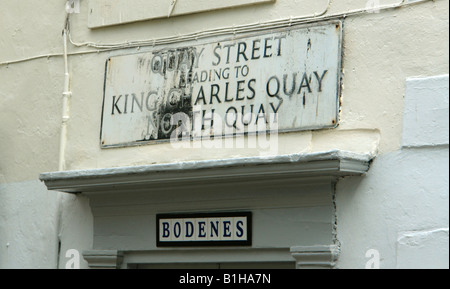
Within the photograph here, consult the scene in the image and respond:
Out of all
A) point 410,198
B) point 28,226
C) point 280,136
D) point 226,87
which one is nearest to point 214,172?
point 280,136

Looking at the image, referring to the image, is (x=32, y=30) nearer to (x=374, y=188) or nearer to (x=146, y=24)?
(x=146, y=24)

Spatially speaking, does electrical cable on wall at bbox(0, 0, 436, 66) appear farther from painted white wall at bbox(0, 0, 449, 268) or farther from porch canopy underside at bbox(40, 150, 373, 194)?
porch canopy underside at bbox(40, 150, 373, 194)

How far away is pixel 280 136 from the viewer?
6219 millimetres

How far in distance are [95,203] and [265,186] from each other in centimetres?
157

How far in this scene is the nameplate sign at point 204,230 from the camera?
6285 mm

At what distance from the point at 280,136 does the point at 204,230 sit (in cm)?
91

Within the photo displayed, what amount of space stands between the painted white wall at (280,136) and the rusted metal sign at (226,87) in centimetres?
11

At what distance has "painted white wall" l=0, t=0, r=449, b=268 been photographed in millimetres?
5648

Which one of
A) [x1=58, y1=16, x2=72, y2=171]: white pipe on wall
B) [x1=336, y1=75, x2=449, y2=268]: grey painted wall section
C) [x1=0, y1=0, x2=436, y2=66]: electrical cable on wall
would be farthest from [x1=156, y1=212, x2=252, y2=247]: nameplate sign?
[x1=0, y1=0, x2=436, y2=66]: electrical cable on wall

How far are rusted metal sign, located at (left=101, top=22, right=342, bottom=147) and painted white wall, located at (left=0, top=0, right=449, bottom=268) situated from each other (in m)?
0.11

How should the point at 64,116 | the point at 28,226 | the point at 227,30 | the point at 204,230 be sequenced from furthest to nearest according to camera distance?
the point at 28,226, the point at 64,116, the point at 227,30, the point at 204,230

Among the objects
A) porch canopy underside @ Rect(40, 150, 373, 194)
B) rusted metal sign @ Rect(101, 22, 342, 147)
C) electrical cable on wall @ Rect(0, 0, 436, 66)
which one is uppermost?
electrical cable on wall @ Rect(0, 0, 436, 66)

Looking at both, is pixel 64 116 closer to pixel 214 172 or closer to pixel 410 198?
pixel 214 172

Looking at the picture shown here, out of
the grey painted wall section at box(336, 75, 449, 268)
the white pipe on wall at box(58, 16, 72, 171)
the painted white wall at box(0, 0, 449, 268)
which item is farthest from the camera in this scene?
the white pipe on wall at box(58, 16, 72, 171)
